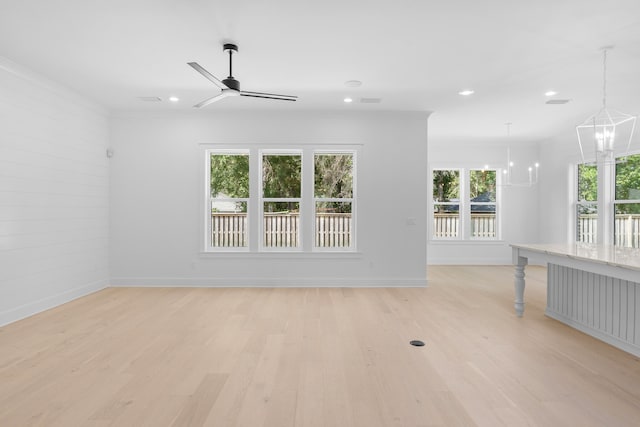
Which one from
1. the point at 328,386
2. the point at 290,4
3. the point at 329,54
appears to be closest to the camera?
the point at 328,386

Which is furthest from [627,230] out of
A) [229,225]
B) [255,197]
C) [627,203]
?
[229,225]

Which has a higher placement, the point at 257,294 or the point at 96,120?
the point at 96,120

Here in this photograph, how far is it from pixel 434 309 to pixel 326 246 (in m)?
2.18

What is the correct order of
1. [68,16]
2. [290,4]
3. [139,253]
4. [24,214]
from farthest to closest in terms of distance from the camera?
[139,253] < [24,214] < [68,16] < [290,4]

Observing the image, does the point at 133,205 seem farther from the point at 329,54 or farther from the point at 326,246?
the point at 329,54

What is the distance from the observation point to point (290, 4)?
280 centimetres

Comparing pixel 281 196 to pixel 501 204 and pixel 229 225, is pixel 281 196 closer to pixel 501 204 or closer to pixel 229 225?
pixel 229 225

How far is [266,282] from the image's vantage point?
580 cm

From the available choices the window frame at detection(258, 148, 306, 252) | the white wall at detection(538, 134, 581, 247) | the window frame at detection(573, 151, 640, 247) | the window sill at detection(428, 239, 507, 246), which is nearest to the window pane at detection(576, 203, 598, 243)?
the white wall at detection(538, 134, 581, 247)

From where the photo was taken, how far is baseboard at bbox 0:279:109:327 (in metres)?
3.91

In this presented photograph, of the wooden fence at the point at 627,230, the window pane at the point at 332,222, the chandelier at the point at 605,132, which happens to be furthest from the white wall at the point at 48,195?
the wooden fence at the point at 627,230

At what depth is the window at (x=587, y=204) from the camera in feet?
22.2

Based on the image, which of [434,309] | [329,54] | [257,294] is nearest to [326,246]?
[257,294]

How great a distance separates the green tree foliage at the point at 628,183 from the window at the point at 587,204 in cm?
47
